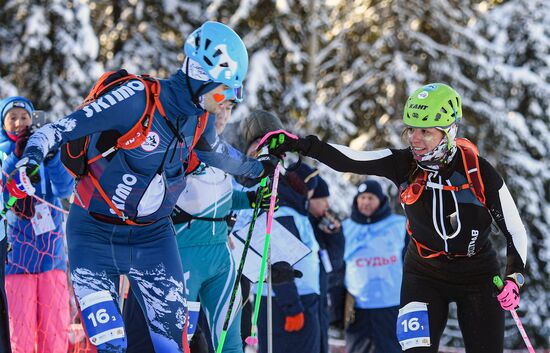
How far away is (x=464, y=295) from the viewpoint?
5.23m

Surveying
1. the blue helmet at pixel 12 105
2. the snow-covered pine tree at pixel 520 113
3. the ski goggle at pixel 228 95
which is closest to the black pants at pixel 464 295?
the ski goggle at pixel 228 95

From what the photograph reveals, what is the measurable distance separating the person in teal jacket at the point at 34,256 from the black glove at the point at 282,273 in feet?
5.34

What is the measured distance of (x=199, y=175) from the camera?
5578 millimetres

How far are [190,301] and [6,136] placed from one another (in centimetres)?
205

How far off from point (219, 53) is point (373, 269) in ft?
12.3

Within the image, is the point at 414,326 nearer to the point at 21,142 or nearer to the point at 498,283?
the point at 498,283

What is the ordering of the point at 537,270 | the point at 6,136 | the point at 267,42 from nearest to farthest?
the point at 6,136 < the point at 267,42 < the point at 537,270

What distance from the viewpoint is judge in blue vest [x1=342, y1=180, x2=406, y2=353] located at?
25.2 ft

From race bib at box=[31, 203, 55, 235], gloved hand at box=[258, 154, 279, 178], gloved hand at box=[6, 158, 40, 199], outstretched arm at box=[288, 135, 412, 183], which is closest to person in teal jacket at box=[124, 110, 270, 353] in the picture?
gloved hand at box=[258, 154, 279, 178]

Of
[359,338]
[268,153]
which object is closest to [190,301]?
[268,153]

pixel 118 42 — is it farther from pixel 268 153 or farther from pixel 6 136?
pixel 268 153

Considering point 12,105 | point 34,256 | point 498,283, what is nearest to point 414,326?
point 498,283

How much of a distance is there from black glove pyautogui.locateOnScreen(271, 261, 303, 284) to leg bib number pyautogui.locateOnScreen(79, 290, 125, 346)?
6.82 ft

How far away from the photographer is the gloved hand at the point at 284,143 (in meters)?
5.30
